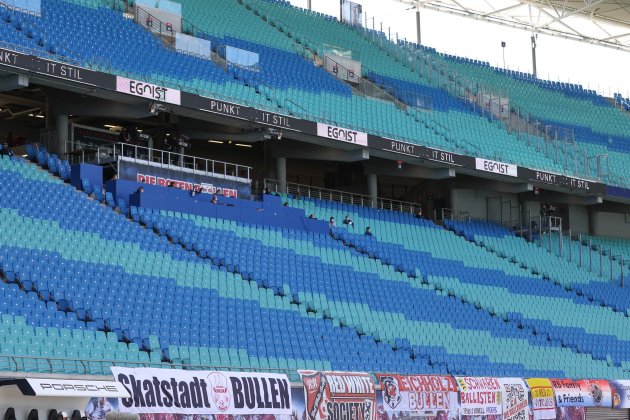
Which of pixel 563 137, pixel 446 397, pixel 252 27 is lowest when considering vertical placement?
pixel 446 397

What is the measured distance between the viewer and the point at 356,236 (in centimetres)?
3178

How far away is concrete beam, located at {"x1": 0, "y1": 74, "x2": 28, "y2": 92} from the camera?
26047 mm

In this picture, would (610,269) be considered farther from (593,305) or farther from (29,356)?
(29,356)

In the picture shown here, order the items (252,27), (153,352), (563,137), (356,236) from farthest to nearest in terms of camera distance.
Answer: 1. (563,137)
2. (252,27)
3. (356,236)
4. (153,352)

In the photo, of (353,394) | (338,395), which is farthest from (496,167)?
(338,395)

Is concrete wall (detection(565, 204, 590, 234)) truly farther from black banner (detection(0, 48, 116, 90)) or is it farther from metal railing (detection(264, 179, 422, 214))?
black banner (detection(0, 48, 116, 90))

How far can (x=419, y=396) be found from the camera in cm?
2164

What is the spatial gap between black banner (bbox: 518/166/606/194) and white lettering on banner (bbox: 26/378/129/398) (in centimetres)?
2281

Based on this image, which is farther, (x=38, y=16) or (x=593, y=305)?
(x=593, y=305)

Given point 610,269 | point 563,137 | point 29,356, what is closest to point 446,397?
point 29,356

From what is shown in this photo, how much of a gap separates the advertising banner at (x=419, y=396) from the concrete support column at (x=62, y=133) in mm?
11374

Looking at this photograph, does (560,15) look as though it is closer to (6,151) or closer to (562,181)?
(562,181)

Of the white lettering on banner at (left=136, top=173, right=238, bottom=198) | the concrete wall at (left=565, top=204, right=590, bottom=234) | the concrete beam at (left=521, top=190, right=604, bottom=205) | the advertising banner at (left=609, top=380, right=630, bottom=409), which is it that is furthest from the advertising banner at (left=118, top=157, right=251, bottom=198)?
the concrete wall at (left=565, top=204, right=590, bottom=234)

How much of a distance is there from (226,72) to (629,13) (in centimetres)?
2343
